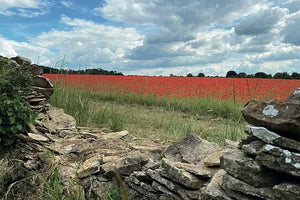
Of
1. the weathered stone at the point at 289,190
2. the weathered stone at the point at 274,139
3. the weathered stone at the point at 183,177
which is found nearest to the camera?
the weathered stone at the point at 289,190

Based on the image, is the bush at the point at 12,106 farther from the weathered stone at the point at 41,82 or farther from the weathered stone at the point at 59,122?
the weathered stone at the point at 41,82

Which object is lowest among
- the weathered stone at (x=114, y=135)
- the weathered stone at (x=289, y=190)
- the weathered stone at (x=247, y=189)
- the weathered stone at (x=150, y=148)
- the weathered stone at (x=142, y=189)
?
the weathered stone at (x=142, y=189)

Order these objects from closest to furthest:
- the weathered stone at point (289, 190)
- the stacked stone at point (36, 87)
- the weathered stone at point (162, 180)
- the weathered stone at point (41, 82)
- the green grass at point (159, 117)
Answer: the weathered stone at point (289, 190) → the weathered stone at point (162, 180) → the stacked stone at point (36, 87) → the green grass at point (159, 117) → the weathered stone at point (41, 82)

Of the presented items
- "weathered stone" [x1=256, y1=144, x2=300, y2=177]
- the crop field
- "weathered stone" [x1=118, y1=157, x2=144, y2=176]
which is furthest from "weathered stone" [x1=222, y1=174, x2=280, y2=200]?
the crop field

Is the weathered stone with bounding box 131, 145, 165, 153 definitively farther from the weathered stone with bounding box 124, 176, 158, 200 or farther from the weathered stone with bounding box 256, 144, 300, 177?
the weathered stone with bounding box 256, 144, 300, 177

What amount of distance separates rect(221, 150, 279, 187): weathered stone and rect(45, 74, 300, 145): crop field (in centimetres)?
148

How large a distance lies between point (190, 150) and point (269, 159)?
1.29 m

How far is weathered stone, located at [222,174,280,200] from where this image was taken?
173 centimetres

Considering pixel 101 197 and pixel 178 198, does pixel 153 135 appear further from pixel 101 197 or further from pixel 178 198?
pixel 178 198

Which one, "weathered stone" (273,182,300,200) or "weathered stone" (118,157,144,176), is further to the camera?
"weathered stone" (118,157,144,176)

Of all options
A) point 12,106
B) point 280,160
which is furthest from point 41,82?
point 280,160

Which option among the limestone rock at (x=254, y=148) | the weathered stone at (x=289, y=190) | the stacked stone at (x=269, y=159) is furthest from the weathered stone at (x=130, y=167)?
the weathered stone at (x=289, y=190)

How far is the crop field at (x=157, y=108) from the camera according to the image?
4844 mm

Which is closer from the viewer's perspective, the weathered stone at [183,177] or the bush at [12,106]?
the weathered stone at [183,177]
